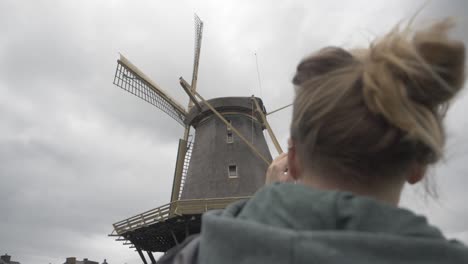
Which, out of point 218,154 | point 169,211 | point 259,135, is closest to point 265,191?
point 169,211

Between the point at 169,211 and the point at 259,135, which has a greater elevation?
the point at 259,135

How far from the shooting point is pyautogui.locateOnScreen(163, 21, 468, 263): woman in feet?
2.99

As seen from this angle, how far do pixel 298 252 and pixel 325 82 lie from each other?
481 mm

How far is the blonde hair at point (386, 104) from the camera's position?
3.31 ft

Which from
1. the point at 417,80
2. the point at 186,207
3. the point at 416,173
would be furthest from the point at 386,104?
the point at 186,207

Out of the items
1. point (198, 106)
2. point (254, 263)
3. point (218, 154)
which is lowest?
point (254, 263)

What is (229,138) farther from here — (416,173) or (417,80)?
(417,80)

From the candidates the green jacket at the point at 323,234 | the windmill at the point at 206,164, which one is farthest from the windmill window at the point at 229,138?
the green jacket at the point at 323,234

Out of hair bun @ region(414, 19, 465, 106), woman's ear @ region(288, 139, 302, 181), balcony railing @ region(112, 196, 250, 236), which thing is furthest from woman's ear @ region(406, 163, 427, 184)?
balcony railing @ region(112, 196, 250, 236)

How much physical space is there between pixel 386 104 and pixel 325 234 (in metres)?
0.38

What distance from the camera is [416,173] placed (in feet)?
3.86

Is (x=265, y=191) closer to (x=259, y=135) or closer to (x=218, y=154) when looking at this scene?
(x=218, y=154)

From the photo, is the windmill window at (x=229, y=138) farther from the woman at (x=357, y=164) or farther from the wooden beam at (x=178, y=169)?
the woman at (x=357, y=164)

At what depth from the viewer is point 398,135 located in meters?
1.03
